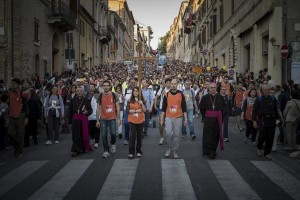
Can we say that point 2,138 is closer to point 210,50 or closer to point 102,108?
point 102,108

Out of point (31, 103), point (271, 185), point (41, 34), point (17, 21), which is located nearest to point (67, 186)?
point (271, 185)

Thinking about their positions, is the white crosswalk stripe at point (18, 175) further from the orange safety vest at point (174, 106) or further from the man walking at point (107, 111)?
the orange safety vest at point (174, 106)

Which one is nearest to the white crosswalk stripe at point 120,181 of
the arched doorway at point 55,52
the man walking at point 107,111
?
the man walking at point 107,111

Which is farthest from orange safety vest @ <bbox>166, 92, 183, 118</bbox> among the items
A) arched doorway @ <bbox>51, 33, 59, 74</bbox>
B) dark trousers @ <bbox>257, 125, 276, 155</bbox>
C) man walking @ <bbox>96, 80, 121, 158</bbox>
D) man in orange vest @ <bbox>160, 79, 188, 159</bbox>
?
arched doorway @ <bbox>51, 33, 59, 74</bbox>

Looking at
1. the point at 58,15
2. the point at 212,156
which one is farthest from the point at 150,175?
the point at 58,15

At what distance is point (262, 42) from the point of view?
22.9m

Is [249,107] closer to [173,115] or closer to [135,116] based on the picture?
[173,115]

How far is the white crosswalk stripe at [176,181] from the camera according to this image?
6914 millimetres

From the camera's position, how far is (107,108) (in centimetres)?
1080

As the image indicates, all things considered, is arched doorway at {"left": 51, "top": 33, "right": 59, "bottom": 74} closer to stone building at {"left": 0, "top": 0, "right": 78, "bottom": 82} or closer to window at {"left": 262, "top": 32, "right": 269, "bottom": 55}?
stone building at {"left": 0, "top": 0, "right": 78, "bottom": 82}

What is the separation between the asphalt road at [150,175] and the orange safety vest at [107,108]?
0.95m

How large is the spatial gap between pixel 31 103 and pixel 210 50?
115 ft

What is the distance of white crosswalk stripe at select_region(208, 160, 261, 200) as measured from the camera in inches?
273

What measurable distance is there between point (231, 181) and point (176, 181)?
0.97m
